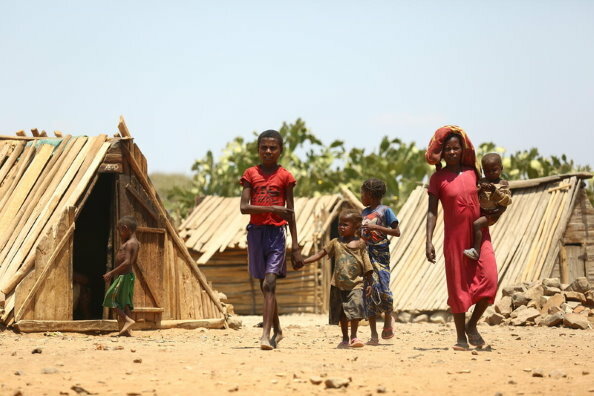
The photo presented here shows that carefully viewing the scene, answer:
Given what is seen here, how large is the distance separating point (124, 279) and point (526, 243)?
8.18m

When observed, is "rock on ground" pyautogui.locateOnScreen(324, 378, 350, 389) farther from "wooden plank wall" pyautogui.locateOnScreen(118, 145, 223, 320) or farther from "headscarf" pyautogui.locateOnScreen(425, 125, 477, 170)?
"wooden plank wall" pyautogui.locateOnScreen(118, 145, 223, 320)

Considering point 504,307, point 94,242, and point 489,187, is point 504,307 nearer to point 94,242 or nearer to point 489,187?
point 489,187

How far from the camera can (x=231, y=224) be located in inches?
862

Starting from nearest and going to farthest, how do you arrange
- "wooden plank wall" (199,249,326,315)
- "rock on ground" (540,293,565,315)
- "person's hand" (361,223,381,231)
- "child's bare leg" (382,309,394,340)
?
"person's hand" (361,223,381,231), "child's bare leg" (382,309,394,340), "rock on ground" (540,293,565,315), "wooden plank wall" (199,249,326,315)

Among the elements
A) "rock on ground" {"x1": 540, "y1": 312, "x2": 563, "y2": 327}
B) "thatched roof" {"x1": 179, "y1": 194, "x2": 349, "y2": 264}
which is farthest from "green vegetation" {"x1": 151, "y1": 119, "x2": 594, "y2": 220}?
"rock on ground" {"x1": 540, "y1": 312, "x2": 563, "y2": 327}

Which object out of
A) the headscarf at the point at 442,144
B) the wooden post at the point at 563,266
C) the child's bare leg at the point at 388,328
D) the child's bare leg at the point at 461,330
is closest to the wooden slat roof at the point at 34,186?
the child's bare leg at the point at 388,328

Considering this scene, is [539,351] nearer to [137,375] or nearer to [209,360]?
[209,360]

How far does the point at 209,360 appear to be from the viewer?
21.7ft

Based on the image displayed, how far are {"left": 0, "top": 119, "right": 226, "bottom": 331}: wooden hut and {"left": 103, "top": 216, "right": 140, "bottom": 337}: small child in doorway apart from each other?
0.31 metres

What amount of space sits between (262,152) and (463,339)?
2399 mm

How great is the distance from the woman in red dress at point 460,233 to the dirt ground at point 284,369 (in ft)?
1.33

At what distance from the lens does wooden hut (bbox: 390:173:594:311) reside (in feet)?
51.0

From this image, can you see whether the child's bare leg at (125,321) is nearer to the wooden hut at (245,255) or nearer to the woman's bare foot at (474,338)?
the woman's bare foot at (474,338)

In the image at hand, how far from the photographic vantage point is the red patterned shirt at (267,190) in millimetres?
7895
